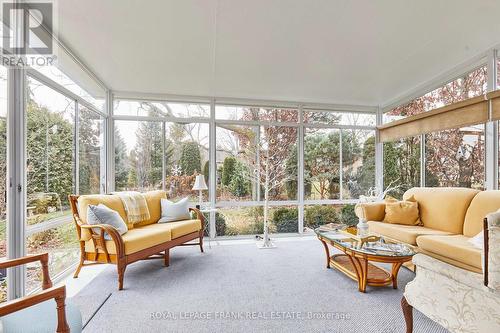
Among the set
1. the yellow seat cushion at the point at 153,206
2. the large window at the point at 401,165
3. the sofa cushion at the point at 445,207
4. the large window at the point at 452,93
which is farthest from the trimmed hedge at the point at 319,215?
the yellow seat cushion at the point at 153,206

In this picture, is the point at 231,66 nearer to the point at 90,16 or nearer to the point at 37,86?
the point at 90,16

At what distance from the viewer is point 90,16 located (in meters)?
2.22

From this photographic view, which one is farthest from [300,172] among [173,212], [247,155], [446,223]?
[173,212]

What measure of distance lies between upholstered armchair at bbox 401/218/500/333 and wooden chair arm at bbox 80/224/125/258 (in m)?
2.53

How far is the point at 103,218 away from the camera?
265 centimetres

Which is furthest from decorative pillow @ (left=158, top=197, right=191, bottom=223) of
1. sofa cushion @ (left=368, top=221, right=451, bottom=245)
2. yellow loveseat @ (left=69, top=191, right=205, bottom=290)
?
sofa cushion @ (left=368, top=221, right=451, bottom=245)

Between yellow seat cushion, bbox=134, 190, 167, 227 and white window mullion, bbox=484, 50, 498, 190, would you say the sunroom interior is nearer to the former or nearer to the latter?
white window mullion, bbox=484, 50, 498, 190

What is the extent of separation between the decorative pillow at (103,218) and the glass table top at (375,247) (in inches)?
93.5

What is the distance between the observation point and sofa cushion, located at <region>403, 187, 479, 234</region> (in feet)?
9.36

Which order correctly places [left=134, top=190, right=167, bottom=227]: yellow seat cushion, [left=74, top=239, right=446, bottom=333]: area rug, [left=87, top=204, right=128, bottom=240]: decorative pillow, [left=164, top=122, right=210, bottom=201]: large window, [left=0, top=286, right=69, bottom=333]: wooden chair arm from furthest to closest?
1. [left=164, top=122, right=210, bottom=201]: large window
2. [left=134, top=190, right=167, bottom=227]: yellow seat cushion
3. [left=87, top=204, right=128, bottom=240]: decorative pillow
4. [left=74, top=239, right=446, bottom=333]: area rug
5. [left=0, top=286, right=69, bottom=333]: wooden chair arm

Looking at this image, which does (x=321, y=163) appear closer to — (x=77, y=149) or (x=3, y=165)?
(x=77, y=149)

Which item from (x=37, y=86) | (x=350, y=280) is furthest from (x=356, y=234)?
(x=37, y=86)

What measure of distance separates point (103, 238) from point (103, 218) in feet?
0.75

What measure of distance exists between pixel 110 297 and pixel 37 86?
2177mm
